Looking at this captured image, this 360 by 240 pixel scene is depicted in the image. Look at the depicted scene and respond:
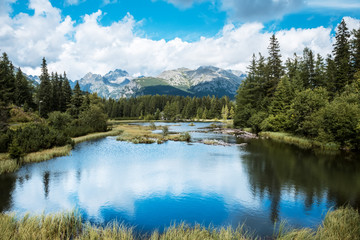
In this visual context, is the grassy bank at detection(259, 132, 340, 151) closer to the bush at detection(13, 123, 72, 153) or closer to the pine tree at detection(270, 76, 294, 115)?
the pine tree at detection(270, 76, 294, 115)

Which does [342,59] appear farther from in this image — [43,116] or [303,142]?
[43,116]

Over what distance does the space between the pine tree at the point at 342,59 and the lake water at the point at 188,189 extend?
36845mm

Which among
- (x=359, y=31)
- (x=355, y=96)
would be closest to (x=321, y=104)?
(x=355, y=96)

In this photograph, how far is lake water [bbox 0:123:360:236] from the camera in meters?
15.7

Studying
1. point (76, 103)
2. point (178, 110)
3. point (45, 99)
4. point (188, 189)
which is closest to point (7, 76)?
point (45, 99)

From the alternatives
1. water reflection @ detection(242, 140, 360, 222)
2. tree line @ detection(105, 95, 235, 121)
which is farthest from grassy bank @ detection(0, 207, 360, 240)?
tree line @ detection(105, 95, 235, 121)

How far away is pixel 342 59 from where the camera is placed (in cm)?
6425

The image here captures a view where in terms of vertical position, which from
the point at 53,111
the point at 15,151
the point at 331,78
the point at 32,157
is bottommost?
the point at 32,157

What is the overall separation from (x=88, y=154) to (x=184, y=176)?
62.9 ft

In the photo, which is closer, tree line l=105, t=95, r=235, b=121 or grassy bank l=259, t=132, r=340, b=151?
grassy bank l=259, t=132, r=340, b=151

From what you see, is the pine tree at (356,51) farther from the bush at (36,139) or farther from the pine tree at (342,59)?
the bush at (36,139)

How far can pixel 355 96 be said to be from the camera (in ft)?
137

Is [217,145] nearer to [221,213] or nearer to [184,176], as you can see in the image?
[184,176]

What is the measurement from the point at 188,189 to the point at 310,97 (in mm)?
41136
